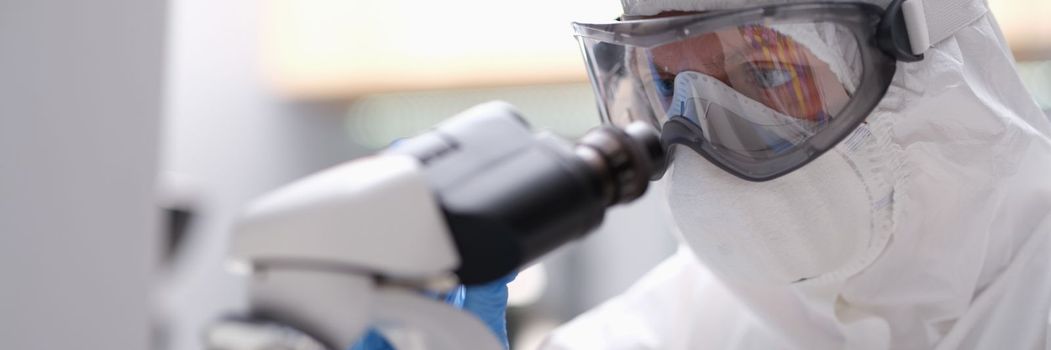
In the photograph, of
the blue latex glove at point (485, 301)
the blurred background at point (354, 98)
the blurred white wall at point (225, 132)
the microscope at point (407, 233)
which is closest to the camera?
the microscope at point (407, 233)

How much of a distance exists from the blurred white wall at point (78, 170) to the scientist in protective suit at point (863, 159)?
0.51 meters

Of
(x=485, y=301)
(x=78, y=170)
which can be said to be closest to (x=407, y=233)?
(x=78, y=170)

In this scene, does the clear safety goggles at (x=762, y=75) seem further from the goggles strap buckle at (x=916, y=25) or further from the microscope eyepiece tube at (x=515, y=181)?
the microscope eyepiece tube at (x=515, y=181)

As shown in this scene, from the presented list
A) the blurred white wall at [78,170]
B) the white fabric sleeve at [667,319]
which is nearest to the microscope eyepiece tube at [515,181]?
the blurred white wall at [78,170]

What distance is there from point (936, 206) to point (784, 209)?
143 mm

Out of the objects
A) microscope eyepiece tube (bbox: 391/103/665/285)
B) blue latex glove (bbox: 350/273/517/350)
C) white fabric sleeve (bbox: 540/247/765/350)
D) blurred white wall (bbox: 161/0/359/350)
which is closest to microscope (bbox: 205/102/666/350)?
microscope eyepiece tube (bbox: 391/103/665/285)

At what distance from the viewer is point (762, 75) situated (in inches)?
36.7

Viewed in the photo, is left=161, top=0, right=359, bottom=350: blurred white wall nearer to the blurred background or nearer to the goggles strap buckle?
the blurred background

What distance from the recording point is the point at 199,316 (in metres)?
3.04

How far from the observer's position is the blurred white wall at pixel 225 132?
2967 mm

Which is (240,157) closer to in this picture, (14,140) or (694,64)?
(694,64)

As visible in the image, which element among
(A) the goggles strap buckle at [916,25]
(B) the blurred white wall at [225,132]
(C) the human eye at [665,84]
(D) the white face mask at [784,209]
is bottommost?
(B) the blurred white wall at [225,132]

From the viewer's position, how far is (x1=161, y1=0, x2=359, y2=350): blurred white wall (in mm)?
2967

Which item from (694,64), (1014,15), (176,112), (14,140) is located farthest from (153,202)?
(176,112)
